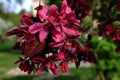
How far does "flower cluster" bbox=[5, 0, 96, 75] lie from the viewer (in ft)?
6.42

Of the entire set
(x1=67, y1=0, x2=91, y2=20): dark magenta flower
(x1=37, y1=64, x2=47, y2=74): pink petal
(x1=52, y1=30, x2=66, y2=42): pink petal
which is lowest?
(x1=37, y1=64, x2=47, y2=74): pink petal

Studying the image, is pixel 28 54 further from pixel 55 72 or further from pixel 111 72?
pixel 111 72

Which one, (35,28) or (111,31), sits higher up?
(35,28)

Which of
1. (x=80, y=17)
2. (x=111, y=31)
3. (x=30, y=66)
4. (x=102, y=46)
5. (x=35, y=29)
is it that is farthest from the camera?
(x=102, y=46)

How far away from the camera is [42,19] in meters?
2.01

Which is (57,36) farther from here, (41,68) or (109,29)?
(109,29)

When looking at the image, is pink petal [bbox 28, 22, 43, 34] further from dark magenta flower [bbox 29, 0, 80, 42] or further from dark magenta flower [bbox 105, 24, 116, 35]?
dark magenta flower [bbox 105, 24, 116, 35]

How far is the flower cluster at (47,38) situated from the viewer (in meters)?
1.96

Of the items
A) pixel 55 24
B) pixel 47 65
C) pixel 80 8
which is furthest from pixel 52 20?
pixel 80 8

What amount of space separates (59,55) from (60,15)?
18cm

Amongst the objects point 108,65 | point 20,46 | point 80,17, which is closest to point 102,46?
point 108,65

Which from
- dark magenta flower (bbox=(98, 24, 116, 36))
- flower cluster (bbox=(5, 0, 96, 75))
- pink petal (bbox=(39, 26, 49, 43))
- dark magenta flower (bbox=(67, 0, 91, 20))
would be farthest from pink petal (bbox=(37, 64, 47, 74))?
dark magenta flower (bbox=(67, 0, 91, 20))

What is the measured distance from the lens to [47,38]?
6.48ft

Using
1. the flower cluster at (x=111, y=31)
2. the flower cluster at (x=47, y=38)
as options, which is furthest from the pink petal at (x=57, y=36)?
the flower cluster at (x=111, y=31)
